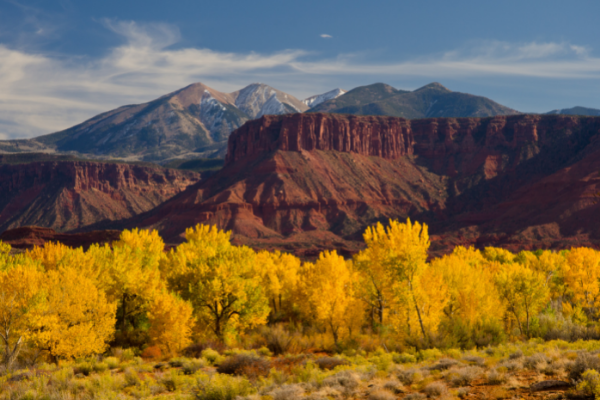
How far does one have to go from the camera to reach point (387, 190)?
582 feet

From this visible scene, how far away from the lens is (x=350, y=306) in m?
36.1

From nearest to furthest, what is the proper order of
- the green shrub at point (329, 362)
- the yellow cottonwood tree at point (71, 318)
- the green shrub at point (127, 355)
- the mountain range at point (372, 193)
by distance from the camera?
the green shrub at point (329, 362) < the yellow cottonwood tree at point (71, 318) < the green shrub at point (127, 355) < the mountain range at point (372, 193)

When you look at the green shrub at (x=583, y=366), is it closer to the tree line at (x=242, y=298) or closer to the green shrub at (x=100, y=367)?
the tree line at (x=242, y=298)

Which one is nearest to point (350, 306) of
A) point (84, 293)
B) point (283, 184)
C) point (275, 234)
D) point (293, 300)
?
point (293, 300)

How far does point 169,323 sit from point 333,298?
483 inches

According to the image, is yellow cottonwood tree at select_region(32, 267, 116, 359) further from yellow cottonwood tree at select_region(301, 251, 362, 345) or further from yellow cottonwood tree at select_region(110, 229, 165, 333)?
yellow cottonwood tree at select_region(301, 251, 362, 345)

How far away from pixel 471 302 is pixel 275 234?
117 metres

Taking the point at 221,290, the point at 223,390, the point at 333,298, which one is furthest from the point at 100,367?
the point at 333,298

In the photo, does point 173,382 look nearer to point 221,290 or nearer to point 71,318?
point 71,318

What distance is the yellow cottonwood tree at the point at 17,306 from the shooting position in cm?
2441

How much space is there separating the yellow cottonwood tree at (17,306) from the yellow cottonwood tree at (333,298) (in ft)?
60.4

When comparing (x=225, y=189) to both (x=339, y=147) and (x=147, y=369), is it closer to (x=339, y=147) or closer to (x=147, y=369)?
(x=339, y=147)

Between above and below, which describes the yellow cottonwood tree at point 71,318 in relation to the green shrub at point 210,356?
above

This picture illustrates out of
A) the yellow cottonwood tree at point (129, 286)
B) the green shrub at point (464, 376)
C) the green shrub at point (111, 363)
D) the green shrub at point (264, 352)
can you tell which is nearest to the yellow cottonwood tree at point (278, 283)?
the yellow cottonwood tree at point (129, 286)
